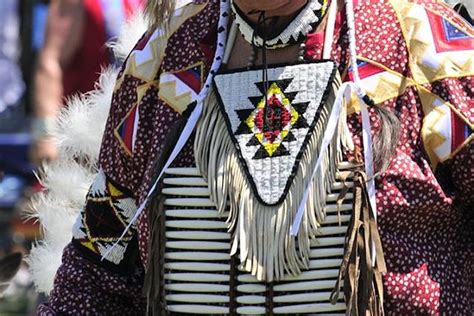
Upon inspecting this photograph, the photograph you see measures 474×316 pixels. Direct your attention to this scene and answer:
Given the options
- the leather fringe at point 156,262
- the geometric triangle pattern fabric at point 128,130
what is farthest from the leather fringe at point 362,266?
the geometric triangle pattern fabric at point 128,130

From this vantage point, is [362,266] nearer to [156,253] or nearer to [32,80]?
[156,253]

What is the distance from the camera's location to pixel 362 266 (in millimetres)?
2426

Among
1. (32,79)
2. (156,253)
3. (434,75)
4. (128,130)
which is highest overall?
(434,75)

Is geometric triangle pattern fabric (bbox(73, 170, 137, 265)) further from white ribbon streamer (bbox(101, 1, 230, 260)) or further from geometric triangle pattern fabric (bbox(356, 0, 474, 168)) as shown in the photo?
geometric triangle pattern fabric (bbox(356, 0, 474, 168))

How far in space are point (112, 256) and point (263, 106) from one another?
1.65 ft

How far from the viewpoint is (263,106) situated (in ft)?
8.41

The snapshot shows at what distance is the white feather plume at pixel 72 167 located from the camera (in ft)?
10.5

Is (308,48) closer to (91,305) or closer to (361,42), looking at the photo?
(361,42)

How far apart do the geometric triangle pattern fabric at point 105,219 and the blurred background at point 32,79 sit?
1.26 meters

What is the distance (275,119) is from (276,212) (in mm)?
186

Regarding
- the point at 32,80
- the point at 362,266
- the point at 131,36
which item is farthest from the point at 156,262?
the point at 32,80

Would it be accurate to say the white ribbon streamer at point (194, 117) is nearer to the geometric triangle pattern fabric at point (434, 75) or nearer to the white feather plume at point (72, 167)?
the geometric triangle pattern fabric at point (434, 75)

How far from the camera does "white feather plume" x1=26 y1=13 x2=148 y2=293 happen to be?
10.5 ft

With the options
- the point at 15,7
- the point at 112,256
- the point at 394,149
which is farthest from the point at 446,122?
the point at 15,7
